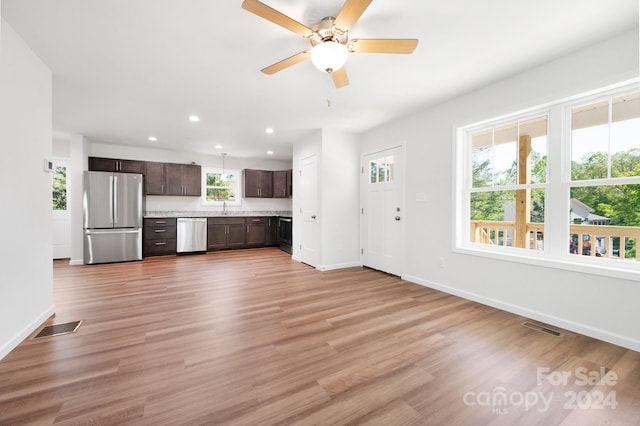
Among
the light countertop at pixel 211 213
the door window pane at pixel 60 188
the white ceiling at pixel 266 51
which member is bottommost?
the light countertop at pixel 211 213

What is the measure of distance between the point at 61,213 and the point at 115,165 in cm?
146

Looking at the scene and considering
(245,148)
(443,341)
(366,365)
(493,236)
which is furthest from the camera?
(245,148)

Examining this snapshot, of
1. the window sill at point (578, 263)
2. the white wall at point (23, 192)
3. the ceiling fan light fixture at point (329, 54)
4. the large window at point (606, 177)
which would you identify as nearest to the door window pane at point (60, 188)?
the white wall at point (23, 192)

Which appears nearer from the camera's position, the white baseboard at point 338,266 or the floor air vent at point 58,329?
the floor air vent at point 58,329

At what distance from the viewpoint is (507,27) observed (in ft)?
6.59

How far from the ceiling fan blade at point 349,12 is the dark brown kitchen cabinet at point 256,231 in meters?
5.74

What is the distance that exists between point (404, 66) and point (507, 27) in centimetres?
82

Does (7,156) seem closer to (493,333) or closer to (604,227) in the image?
(493,333)

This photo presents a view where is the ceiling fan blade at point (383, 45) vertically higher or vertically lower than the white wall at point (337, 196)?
higher

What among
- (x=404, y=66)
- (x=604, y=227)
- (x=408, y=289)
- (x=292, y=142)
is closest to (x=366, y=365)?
(x=408, y=289)

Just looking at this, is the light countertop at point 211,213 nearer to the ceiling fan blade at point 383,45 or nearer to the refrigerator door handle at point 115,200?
the refrigerator door handle at point 115,200

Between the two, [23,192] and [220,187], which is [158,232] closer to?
[220,187]

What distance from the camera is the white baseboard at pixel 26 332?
6.35ft

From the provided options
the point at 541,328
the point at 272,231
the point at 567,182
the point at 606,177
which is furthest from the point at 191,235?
the point at 606,177
